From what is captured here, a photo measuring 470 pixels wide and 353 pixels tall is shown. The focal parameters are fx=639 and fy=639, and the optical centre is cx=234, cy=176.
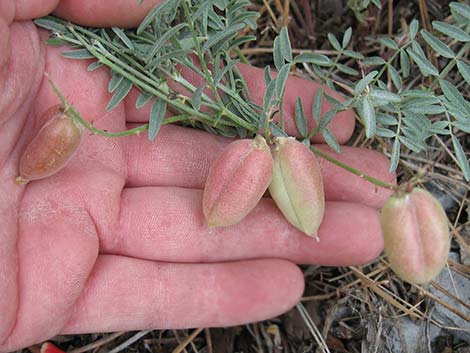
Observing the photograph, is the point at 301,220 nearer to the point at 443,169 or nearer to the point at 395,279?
the point at 395,279

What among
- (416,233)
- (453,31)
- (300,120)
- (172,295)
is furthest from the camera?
(300,120)

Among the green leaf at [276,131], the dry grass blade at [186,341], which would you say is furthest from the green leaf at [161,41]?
the dry grass blade at [186,341]

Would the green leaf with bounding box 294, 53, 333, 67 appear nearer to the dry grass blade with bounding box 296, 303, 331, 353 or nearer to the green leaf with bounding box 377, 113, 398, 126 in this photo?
the green leaf with bounding box 377, 113, 398, 126

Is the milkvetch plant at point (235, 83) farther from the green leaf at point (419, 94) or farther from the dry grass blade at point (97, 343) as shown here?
the dry grass blade at point (97, 343)

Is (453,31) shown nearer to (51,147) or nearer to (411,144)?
(411,144)

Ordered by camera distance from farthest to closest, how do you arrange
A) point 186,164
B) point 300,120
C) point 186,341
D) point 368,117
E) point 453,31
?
point 186,341
point 186,164
point 300,120
point 453,31
point 368,117

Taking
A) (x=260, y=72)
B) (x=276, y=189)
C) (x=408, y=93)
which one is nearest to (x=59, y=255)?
(x=276, y=189)

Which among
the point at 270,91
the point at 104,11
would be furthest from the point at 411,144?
the point at 104,11
